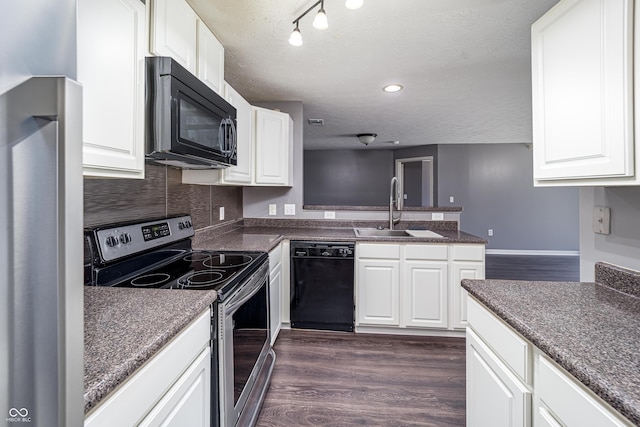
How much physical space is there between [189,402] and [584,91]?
164 cm

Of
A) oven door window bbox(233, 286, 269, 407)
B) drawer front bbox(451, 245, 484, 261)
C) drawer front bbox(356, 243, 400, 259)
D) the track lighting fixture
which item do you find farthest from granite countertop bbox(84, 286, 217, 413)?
drawer front bbox(451, 245, 484, 261)

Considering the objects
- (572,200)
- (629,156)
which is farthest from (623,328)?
(572,200)

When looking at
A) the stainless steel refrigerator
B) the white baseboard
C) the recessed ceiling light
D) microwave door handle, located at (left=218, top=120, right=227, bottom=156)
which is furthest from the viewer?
the white baseboard

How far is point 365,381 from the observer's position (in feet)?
6.32

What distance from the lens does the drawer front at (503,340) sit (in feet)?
2.85

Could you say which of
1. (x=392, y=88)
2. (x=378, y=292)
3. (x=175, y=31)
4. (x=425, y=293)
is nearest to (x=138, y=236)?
(x=175, y=31)

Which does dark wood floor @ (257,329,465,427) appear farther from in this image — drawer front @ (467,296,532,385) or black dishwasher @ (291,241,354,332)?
drawer front @ (467,296,532,385)

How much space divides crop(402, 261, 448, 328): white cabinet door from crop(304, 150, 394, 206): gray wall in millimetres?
5032

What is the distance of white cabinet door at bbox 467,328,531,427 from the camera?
88 centimetres

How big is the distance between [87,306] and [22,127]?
779 millimetres

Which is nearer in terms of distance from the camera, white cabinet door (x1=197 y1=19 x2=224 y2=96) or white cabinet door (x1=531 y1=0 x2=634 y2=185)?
white cabinet door (x1=531 y1=0 x2=634 y2=185)

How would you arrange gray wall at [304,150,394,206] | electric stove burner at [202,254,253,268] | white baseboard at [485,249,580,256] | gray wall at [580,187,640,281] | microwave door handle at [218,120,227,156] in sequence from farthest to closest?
gray wall at [304,150,394,206] → white baseboard at [485,249,580,256] → microwave door handle at [218,120,227,156] → electric stove burner at [202,254,253,268] → gray wall at [580,187,640,281]

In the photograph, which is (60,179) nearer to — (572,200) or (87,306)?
(87,306)

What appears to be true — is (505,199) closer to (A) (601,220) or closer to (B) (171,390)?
(A) (601,220)
